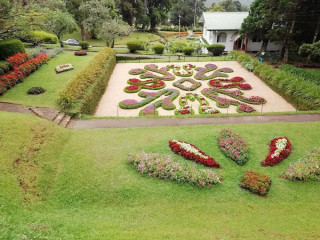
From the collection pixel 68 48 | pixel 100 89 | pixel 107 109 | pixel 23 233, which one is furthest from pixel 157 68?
pixel 23 233

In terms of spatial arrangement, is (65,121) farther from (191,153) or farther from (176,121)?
(191,153)

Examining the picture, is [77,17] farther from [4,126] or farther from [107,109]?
[4,126]

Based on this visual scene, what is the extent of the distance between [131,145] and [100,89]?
11.2 metres

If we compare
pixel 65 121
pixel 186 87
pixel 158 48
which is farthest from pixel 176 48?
pixel 65 121

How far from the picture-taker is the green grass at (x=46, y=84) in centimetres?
1868

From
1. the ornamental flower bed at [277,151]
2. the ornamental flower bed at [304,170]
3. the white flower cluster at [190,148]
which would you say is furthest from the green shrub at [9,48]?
the ornamental flower bed at [304,170]

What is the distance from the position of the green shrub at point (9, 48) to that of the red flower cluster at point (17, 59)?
0.73 meters

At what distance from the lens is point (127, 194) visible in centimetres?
1073

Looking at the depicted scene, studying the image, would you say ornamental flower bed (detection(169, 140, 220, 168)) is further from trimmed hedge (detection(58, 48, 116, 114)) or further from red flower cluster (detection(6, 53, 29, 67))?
red flower cluster (detection(6, 53, 29, 67))

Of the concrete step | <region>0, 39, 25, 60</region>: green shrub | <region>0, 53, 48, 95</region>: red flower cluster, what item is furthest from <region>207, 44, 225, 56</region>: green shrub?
the concrete step

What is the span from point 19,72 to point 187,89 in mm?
15468

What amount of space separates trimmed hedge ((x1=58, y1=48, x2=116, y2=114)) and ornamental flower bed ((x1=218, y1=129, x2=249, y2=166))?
1000 cm

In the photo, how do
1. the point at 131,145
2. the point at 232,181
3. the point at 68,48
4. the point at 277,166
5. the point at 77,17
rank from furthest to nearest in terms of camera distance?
the point at 77,17 → the point at 68,48 → the point at 131,145 → the point at 277,166 → the point at 232,181

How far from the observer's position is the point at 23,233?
6719mm
